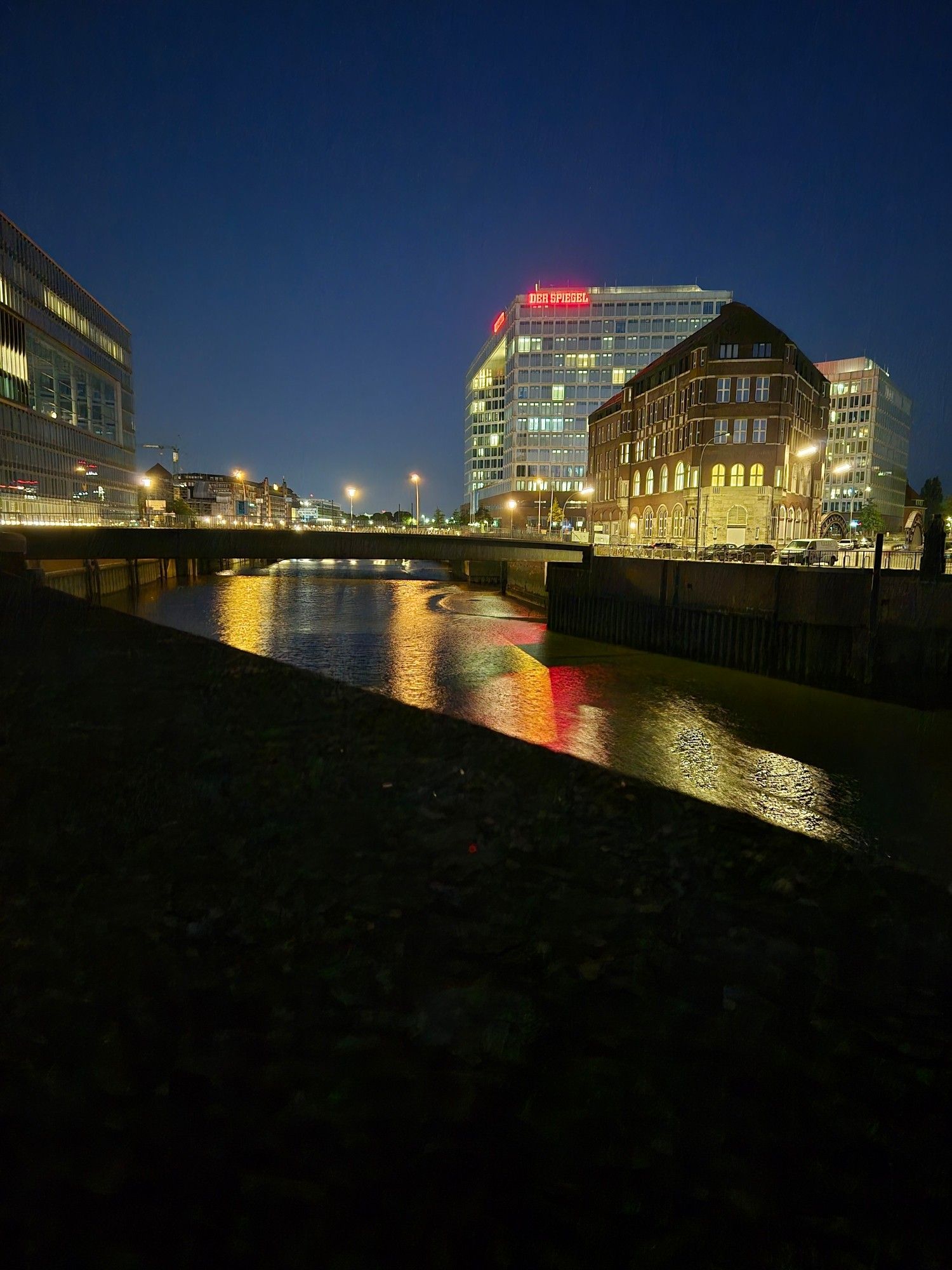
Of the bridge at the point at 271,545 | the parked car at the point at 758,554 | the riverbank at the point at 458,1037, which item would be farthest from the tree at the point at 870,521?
the riverbank at the point at 458,1037

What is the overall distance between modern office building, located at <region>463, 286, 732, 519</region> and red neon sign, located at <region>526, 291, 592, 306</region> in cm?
14

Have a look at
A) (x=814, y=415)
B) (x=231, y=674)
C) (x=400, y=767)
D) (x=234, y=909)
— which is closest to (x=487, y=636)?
(x=231, y=674)

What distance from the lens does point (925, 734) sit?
964 inches

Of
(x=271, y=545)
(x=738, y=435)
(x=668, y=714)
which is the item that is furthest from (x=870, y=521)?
(x=668, y=714)

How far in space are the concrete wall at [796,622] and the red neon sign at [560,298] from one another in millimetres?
128694

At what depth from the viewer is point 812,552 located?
43125 mm

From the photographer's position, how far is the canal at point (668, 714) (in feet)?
55.8

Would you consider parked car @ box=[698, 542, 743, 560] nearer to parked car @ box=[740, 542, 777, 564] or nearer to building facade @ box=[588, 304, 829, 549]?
parked car @ box=[740, 542, 777, 564]

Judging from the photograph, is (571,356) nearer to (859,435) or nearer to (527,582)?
(859,435)

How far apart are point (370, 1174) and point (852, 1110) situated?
4.15 meters

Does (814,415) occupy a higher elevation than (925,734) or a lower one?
higher

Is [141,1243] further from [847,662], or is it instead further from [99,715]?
[847,662]

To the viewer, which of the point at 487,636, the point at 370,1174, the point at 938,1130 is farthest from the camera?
the point at 487,636

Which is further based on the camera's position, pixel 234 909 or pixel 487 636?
pixel 487 636
